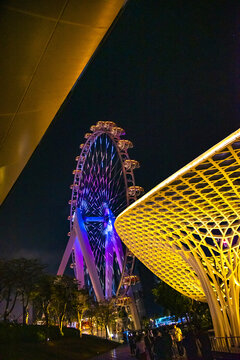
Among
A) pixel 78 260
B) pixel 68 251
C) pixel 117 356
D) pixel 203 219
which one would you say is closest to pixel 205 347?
pixel 203 219

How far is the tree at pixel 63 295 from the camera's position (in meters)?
34.5

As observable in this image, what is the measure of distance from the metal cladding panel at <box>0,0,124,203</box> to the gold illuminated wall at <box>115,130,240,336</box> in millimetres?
10549

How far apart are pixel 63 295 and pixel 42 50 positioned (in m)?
36.6

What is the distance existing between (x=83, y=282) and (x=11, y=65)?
4571 cm

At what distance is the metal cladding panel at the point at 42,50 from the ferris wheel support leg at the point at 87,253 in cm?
3981

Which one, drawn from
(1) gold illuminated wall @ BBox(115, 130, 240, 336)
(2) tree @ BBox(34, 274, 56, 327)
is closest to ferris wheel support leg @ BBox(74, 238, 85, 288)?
(2) tree @ BBox(34, 274, 56, 327)

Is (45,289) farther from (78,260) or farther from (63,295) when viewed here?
(78,260)

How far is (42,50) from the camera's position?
202 centimetres

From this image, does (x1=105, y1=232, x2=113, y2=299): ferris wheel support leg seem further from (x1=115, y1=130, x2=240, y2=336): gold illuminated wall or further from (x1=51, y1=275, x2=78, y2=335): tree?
(x1=115, y1=130, x2=240, y2=336): gold illuminated wall

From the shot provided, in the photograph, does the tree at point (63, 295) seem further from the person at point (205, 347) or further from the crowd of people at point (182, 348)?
the person at point (205, 347)

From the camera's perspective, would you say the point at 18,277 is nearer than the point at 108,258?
Yes

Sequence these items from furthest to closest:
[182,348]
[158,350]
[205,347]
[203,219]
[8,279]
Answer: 1. [8,279]
2. [203,219]
3. [158,350]
4. [182,348]
5. [205,347]

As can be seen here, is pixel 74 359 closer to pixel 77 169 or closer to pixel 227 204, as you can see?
pixel 227 204

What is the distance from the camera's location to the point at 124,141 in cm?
3656
